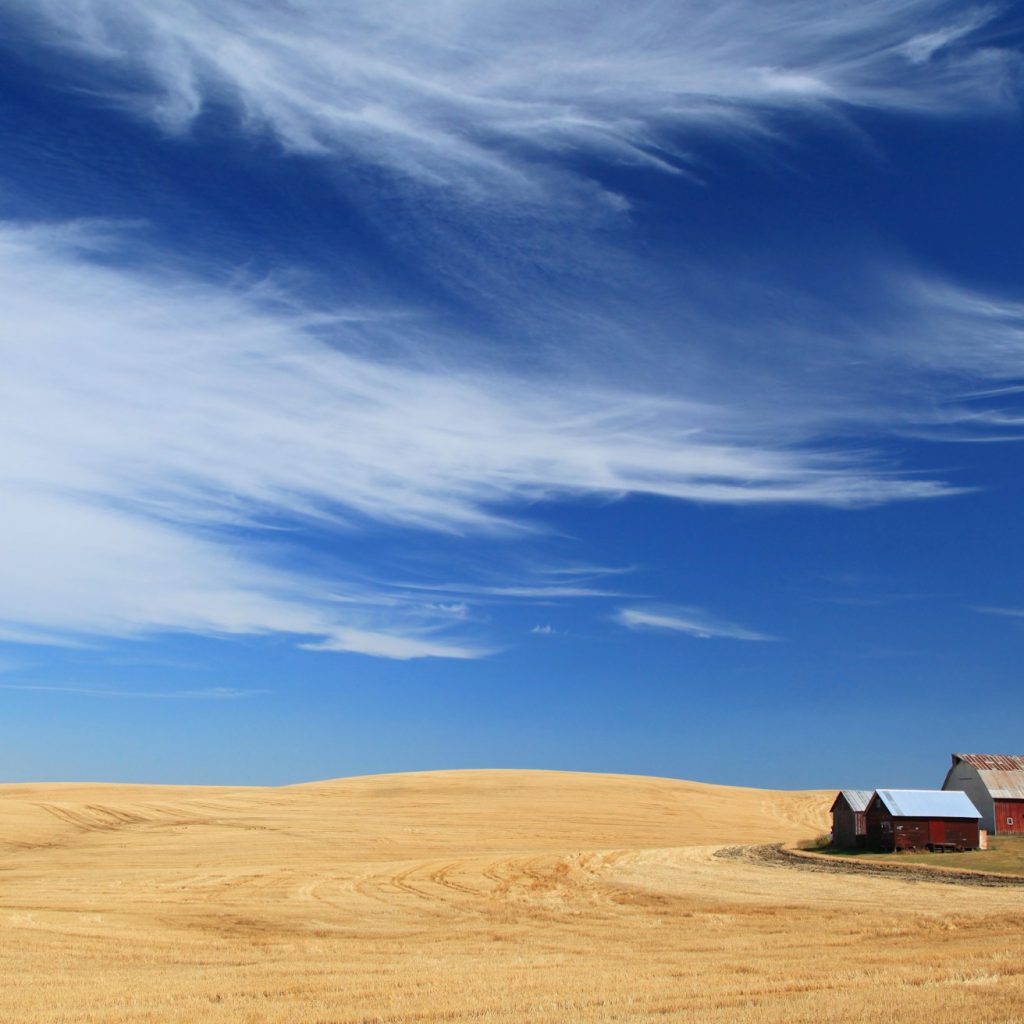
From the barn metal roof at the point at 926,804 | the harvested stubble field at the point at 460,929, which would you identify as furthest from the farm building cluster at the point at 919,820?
the harvested stubble field at the point at 460,929

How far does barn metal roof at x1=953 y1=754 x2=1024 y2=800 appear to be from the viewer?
6200cm

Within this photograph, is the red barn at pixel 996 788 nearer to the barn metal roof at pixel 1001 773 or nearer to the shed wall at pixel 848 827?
the barn metal roof at pixel 1001 773

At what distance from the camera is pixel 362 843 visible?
53062mm

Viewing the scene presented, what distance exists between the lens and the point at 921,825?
54938 millimetres

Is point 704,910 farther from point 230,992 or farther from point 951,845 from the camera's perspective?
point 951,845

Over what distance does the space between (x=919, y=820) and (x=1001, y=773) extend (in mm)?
11416

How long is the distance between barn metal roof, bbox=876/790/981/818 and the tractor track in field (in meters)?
5.87

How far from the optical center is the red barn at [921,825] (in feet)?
179

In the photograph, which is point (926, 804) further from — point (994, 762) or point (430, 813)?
point (430, 813)

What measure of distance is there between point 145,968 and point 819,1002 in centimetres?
1287

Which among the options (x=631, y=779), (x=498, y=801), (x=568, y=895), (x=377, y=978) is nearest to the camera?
(x=377, y=978)

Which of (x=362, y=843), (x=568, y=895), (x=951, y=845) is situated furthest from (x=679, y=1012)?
(x=951, y=845)

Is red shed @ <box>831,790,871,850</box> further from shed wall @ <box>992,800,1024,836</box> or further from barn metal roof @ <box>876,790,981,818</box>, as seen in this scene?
shed wall @ <box>992,800,1024,836</box>

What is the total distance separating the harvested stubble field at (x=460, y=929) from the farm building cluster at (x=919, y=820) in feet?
22.4
